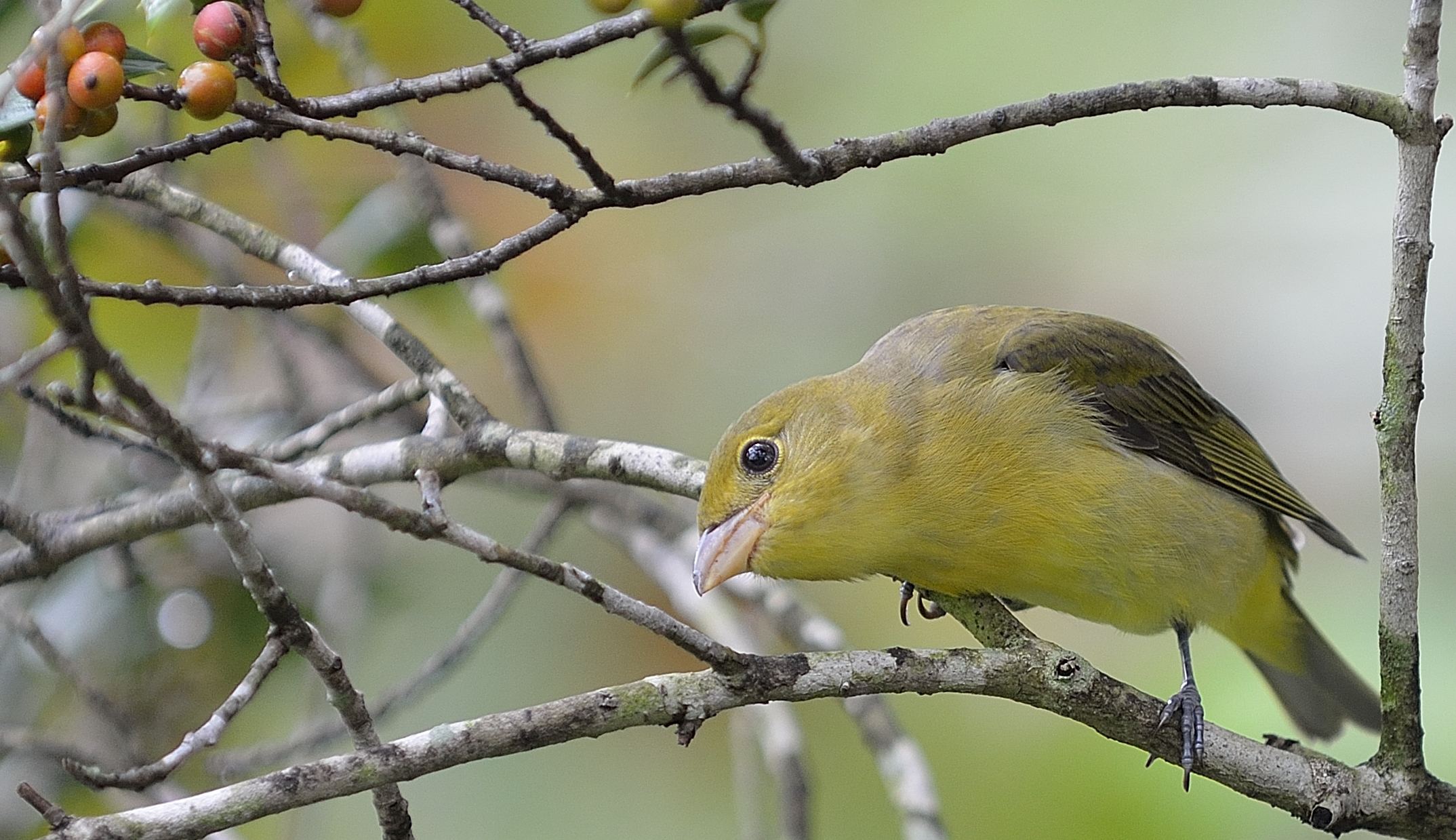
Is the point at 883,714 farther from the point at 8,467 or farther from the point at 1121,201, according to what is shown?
the point at 1121,201

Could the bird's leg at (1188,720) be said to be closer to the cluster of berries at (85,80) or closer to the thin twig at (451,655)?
the thin twig at (451,655)

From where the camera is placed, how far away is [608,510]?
3.88m

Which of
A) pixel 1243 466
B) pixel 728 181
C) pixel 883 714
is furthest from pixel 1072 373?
pixel 728 181

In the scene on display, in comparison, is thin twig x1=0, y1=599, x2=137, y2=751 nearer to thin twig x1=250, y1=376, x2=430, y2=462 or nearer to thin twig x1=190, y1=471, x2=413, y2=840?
thin twig x1=250, y1=376, x2=430, y2=462

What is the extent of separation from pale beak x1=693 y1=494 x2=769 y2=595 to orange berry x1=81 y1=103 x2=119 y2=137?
134 cm

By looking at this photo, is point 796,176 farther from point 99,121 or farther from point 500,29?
point 99,121

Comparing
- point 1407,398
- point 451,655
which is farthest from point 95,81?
point 1407,398

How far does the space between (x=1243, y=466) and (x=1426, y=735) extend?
0.94 meters

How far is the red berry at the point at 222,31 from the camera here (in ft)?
5.67

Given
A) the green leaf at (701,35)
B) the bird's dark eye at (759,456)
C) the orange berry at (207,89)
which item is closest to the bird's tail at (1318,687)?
the bird's dark eye at (759,456)

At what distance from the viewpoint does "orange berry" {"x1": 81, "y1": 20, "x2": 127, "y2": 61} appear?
1758 mm

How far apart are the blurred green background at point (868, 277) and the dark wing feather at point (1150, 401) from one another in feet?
3.59

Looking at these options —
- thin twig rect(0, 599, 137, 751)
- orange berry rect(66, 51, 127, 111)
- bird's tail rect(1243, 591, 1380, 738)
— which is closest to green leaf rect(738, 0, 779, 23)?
orange berry rect(66, 51, 127, 111)

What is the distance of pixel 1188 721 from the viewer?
8.02 feet
